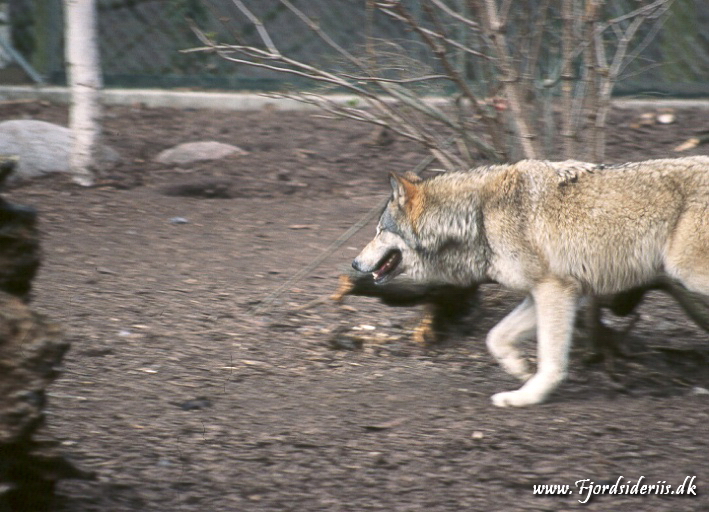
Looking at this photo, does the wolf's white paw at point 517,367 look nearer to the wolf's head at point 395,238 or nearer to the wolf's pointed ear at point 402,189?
Result: the wolf's head at point 395,238

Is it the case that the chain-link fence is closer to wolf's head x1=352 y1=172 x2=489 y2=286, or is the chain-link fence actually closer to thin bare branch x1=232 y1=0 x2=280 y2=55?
thin bare branch x1=232 y1=0 x2=280 y2=55

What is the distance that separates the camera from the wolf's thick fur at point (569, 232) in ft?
14.7

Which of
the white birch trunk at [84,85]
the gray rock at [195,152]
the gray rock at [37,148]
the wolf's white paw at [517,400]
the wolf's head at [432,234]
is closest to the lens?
the wolf's white paw at [517,400]

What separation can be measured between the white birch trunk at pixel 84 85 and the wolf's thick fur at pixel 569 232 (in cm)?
483

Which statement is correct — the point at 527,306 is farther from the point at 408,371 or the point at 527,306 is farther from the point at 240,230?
the point at 240,230

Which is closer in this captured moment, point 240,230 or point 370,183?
point 240,230

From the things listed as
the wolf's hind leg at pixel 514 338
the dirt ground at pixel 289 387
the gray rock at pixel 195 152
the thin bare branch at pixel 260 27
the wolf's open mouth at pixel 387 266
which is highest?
Answer: the thin bare branch at pixel 260 27

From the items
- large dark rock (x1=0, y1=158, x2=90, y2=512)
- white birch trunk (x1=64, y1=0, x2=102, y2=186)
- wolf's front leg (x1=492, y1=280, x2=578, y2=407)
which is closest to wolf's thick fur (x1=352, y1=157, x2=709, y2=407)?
wolf's front leg (x1=492, y1=280, x2=578, y2=407)

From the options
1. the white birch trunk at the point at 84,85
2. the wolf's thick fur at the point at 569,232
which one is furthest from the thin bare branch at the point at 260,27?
the white birch trunk at the point at 84,85

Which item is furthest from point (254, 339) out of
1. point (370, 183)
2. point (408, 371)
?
point (370, 183)

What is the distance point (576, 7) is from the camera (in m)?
5.60

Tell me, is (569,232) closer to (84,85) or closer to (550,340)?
(550,340)

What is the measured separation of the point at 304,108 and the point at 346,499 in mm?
8010

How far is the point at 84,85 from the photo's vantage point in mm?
8703
